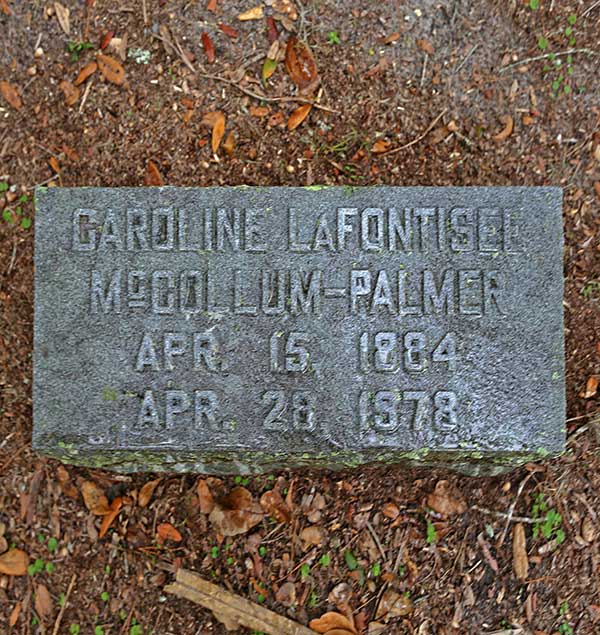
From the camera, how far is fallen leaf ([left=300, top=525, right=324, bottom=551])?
2.59 metres

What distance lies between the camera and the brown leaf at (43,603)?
2.57m

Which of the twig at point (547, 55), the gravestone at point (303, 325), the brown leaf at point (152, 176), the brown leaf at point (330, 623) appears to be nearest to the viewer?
the gravestone at point (303, 325)

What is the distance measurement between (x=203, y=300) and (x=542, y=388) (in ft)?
4.24

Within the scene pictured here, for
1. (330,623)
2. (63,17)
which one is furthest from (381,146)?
(330,623)

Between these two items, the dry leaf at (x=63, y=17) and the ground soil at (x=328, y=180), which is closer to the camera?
the ground soil at (x=328, y=180)

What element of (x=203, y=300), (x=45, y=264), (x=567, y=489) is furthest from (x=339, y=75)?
(x=567, y=489)

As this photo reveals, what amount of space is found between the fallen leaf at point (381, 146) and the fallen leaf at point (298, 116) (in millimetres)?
330

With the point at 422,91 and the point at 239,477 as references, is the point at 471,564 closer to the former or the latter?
the point at 239,477

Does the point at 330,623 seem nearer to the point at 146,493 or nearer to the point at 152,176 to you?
the point at 146,493

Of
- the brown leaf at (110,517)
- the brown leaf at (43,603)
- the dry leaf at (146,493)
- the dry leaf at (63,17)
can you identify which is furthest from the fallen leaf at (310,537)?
the dry leaf at (63,17)

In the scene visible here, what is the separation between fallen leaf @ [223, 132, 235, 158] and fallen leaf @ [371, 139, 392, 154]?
0.61 metres

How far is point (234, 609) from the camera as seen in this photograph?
2.53 meters

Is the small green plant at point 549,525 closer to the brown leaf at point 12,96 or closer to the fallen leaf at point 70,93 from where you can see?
the fallen leaf at point 70,93

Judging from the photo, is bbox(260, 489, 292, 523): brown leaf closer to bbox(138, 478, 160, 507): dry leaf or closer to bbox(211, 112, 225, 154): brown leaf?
bbox(138, 478, 160, 507): dry leaf
